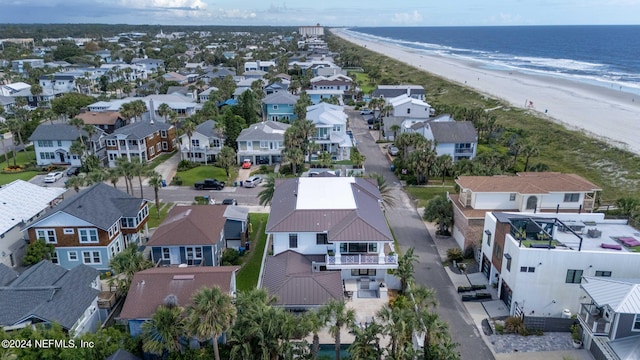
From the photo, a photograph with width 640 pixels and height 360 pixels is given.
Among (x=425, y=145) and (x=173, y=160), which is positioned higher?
(x=425, y=145)

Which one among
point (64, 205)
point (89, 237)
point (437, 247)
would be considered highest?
point (64, 205)

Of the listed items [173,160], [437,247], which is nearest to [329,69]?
[173,160]

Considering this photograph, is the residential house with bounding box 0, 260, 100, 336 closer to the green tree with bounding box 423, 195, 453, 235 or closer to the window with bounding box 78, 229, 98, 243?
the window with bounding box 78, 229, 98, 243

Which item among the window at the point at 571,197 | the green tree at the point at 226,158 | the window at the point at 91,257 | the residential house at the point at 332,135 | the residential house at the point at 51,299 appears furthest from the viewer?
the residential house at the point at 332,135

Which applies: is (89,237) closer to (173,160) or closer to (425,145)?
(173,160)

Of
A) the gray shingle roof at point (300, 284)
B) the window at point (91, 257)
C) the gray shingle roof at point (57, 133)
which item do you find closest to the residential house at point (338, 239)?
the gray shingle roof at point (300, 284)

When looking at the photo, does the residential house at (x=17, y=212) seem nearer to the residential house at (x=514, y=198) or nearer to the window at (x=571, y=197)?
the residential house at (x=514, y=198)

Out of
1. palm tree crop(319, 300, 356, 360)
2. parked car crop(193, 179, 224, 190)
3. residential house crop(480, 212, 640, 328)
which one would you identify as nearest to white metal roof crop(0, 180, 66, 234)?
parked car crop(193, 179, 224, 190)
